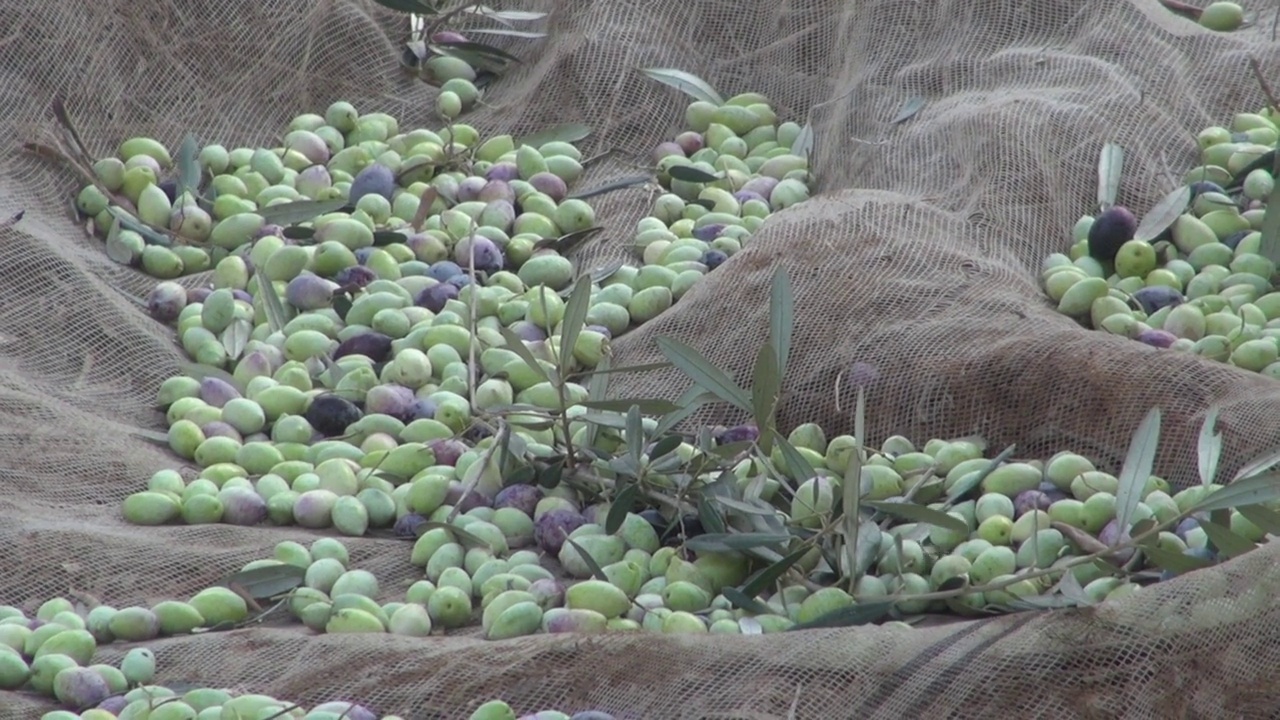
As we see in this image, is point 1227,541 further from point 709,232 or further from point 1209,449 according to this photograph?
point 709,232

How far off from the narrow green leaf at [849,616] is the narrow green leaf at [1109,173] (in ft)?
3.79

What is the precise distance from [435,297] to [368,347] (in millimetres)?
196

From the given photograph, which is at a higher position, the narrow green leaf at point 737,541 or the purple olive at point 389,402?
the narrow green leaf at point 737,541

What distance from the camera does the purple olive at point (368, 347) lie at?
8.41 ft

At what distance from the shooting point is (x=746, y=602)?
6.06 feet

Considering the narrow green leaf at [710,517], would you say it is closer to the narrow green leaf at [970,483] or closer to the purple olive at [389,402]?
the narrow green leaf at [970,483]

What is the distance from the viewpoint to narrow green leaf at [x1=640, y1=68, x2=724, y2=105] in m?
3.37

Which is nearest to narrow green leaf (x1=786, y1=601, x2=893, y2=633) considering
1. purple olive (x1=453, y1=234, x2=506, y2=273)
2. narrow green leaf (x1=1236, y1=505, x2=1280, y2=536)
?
narrow green leaf (x1=1236, y1=505, x2=1280, y2=536)

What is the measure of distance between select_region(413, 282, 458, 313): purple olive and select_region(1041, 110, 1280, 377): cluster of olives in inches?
37.8

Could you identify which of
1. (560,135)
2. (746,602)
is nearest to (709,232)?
(560,135)

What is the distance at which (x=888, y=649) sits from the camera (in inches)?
58.4

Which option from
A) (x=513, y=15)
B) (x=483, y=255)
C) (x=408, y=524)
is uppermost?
(x=513, y=15)

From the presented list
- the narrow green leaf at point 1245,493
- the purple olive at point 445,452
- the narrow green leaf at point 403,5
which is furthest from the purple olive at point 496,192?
the narrow green leaf at point 1245,493

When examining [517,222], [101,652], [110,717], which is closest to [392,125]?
[517,222]
